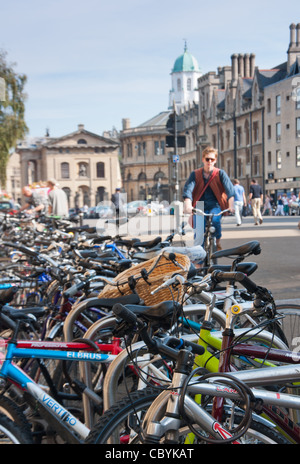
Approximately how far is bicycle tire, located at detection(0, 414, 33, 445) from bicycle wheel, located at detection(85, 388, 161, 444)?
38cm

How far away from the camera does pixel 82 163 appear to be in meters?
108

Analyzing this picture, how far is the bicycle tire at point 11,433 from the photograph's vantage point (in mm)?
2480

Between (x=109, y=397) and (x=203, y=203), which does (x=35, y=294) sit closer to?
(x=109, y=397)

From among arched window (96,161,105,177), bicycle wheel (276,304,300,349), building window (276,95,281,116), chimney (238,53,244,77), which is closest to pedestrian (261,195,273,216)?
building window (276,95,281,116)

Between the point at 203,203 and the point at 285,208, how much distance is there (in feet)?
122

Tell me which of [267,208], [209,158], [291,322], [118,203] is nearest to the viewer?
[291,322]

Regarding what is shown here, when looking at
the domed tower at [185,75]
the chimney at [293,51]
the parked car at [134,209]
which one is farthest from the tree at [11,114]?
the domed tower at [185,75]

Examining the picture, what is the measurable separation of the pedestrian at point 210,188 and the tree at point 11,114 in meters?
19.0

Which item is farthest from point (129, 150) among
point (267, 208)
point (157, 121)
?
point (267, 208)

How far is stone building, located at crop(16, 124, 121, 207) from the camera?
4213 inches

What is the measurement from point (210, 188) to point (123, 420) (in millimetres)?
6076

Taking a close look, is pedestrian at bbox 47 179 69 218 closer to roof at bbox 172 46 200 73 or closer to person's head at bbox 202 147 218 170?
person's head at bbox 202 147 218 170

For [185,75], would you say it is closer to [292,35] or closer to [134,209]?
[292,35]
